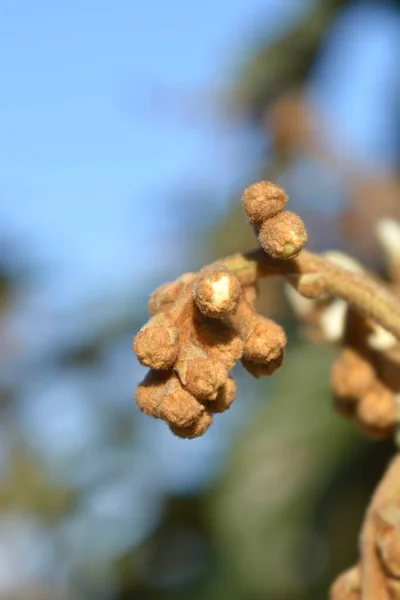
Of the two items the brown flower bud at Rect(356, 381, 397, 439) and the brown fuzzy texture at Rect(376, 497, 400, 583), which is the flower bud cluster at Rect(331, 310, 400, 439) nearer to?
the brown flower bud at Rect(356, 381, 397, 439)

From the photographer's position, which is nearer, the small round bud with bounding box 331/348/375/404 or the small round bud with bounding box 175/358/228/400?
the small round bud with bounding box 175/358/228/400

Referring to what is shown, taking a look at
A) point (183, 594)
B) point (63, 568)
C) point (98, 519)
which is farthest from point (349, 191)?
point (63, 568)

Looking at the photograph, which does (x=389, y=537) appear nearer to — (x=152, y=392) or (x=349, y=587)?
(x=349, y=587)

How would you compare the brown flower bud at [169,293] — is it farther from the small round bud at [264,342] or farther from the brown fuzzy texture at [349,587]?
the brown fuzzy texture at [349,587]

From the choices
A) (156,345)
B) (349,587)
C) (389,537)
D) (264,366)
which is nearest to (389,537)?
(389,537)

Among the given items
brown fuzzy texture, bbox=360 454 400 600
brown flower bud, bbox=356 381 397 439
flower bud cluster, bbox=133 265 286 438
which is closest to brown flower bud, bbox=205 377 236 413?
flower bud cluster, bbox=133 265 286 438

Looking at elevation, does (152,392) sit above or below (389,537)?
above
